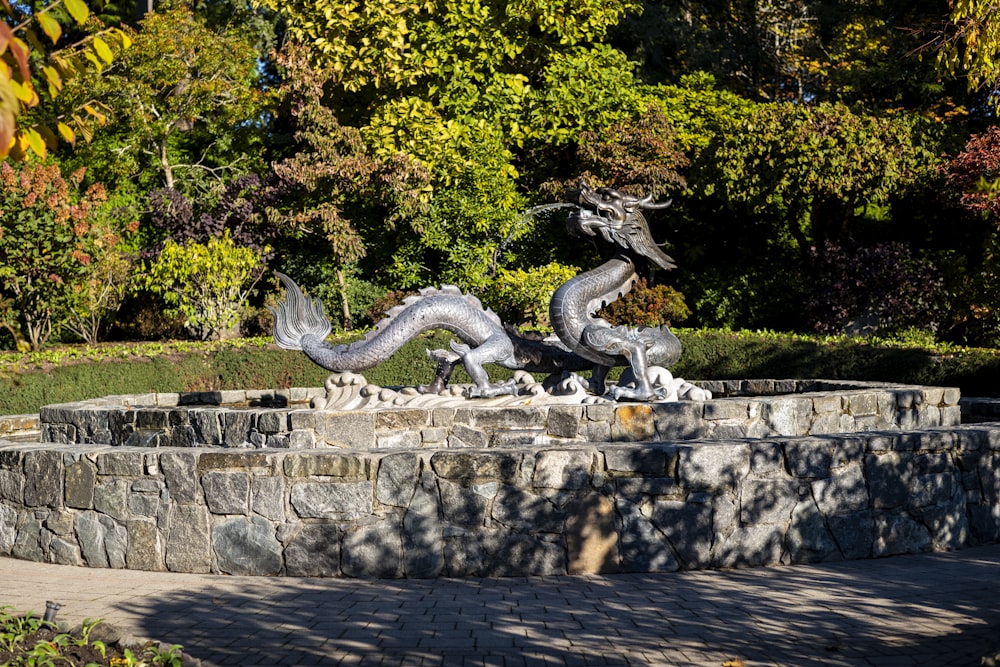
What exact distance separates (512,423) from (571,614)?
3.56 meters

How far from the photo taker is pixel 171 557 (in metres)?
6.56

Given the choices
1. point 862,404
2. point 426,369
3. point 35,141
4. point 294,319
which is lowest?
point 862,404

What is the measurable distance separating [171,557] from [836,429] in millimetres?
6015

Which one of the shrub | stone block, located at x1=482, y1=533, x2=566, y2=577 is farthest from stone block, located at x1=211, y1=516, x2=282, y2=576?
the shrub

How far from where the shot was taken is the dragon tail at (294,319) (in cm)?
1028

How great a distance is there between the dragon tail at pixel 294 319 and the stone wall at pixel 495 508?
359 cm

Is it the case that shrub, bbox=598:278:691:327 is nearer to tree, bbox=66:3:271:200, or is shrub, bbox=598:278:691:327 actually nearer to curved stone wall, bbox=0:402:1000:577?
tree, bbox=66:3:271:200

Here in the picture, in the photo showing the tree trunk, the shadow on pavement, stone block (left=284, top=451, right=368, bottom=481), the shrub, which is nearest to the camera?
the shadow on pavement

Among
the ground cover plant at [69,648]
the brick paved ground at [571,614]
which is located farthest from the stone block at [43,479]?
the ground cover plant at [69,648]

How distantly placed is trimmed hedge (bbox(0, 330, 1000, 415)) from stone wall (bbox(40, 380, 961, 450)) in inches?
156

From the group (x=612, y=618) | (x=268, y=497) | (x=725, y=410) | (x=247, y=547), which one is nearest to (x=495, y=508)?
(x=612, y=618)

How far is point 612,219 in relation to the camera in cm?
1034

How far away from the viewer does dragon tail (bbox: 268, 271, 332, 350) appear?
33.7 ft

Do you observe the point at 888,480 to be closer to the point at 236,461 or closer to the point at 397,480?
the point at 397,480
